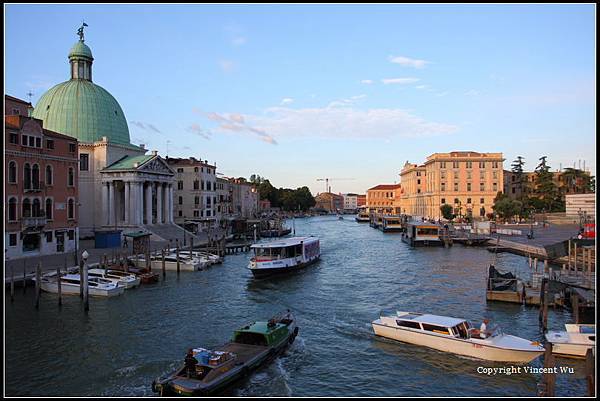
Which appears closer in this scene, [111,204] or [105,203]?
[111,204]

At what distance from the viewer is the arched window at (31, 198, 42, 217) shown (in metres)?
41.8

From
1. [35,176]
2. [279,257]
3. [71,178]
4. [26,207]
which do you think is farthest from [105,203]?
[279,257]

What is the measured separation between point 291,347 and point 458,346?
7.02 meters

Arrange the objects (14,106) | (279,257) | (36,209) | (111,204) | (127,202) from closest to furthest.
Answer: (279,257) < (36,209) < (14,106) < (127,202) < (111,204)

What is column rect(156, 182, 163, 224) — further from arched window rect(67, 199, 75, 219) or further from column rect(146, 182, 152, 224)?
arched window rect(67, 199, 75, 219)

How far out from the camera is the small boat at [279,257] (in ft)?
128

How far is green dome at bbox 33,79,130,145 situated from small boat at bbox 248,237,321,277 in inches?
1417

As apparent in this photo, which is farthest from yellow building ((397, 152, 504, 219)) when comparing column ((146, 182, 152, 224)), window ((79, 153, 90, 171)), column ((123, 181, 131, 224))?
window ((79, 153, 90, 171))

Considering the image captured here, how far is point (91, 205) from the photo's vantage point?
2606 inches

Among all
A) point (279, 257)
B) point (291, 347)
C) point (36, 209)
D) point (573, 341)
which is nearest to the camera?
point (573, 341)

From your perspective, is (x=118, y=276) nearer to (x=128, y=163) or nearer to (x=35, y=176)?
(x=35, y=176)

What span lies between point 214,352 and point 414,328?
30.2ft

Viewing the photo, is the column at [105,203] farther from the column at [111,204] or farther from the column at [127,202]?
the column at [127,202]

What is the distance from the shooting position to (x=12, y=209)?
39531 mm
